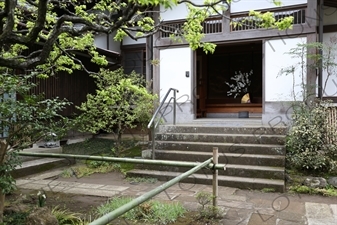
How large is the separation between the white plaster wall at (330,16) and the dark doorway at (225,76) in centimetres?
243

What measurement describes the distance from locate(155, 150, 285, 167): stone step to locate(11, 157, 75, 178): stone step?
104 inches

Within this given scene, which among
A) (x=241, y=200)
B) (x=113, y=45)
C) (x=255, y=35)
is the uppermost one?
(x=113, y=45)

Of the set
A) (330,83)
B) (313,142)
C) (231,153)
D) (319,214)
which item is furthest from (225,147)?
(330,83)

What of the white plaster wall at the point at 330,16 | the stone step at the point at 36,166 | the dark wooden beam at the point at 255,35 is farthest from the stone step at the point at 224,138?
the white plaster wall at the point at 330,16

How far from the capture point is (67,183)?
5793mm

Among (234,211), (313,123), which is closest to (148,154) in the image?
(234,211)

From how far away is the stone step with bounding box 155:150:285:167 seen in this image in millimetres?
5680

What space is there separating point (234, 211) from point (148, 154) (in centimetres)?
301

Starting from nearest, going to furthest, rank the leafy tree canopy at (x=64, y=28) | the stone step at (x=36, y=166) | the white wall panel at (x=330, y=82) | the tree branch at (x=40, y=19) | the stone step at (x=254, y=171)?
the tree branch at (x=40, y=19)
the leafy tree canopy at (x=64, y=28)
the stone step at (x=254, y=171)
the stone step at (x=36, y=166)
the white wall panel at (x=330, y=82)

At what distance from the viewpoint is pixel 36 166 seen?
21.6ft

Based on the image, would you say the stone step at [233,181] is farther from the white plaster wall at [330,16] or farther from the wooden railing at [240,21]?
the white plaster wall at [330,16]

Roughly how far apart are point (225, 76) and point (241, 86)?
738 millimetres

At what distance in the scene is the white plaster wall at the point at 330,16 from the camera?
27.3 ft

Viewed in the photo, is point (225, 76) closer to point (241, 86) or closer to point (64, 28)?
point (241, 86)
